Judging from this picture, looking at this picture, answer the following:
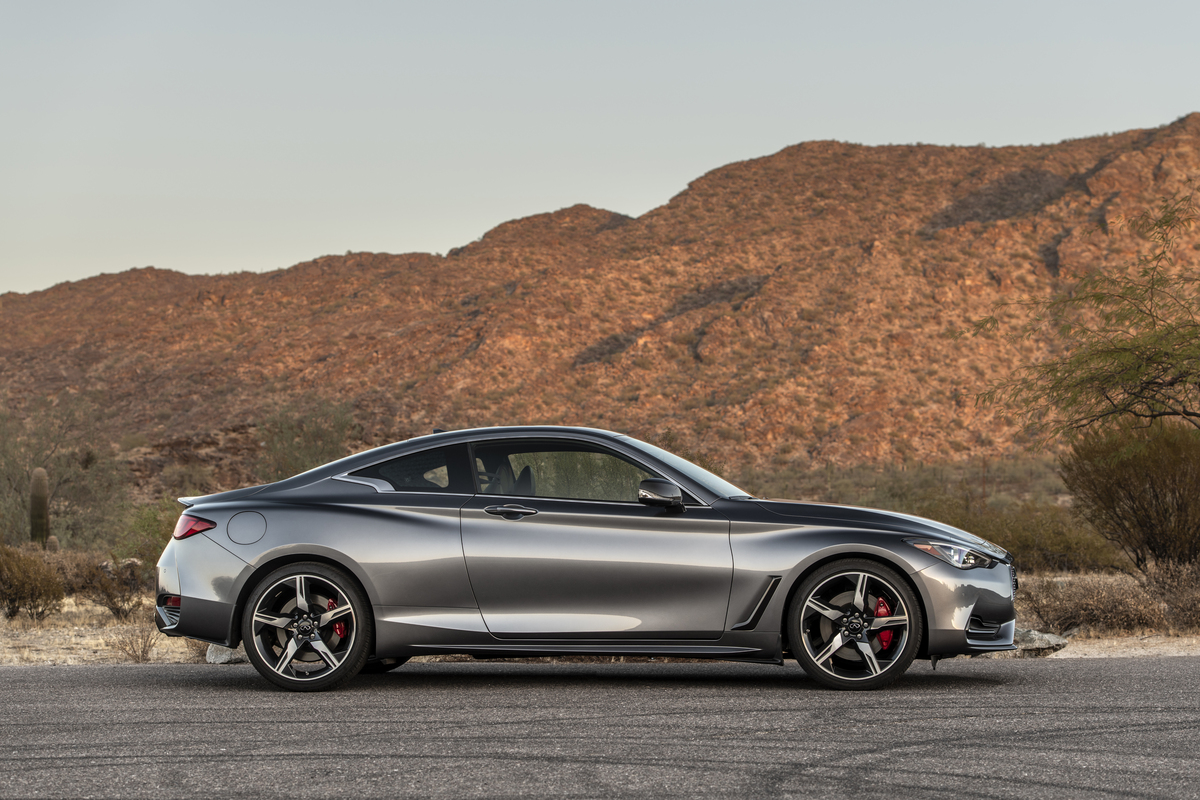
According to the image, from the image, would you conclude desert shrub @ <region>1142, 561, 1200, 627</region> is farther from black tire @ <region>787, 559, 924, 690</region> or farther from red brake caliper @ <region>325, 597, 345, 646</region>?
red brake caliper @ <region>325, 597, 345, 646</region>

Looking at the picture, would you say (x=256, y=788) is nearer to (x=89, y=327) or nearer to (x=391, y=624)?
(x=391, y=624)

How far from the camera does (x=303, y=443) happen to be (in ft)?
109

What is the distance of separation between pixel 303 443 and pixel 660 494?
27615 mm

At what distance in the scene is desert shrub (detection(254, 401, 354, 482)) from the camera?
32.7 metres

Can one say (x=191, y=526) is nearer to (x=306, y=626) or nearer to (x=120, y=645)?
(x=306, y=626)

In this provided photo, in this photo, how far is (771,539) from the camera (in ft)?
23.4

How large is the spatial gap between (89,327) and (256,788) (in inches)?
2793

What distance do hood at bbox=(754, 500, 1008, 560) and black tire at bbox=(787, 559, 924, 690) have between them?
246mm

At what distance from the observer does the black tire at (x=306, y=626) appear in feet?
23.8

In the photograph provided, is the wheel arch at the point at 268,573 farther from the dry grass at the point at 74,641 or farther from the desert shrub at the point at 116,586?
the desert shrub at the point at 116,586

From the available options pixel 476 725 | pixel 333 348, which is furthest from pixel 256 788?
pixel 333 348

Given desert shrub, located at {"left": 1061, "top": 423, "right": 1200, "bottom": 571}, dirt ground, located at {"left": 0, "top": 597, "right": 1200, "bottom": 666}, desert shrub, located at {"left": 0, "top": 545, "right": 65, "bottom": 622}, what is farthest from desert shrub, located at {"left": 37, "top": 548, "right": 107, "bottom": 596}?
desert shrub, located at {"left": 1061, "top": 423, "right": 1200, "bottom": 571}

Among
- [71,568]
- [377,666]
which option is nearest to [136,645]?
[377,666]

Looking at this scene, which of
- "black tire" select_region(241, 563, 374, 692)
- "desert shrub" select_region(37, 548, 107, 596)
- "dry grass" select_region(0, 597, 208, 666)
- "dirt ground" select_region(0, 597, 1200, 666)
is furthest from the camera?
"desert shrub" select_region(37, 548, 107, 596)
